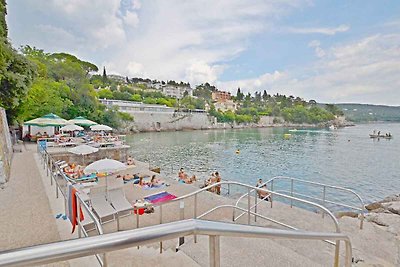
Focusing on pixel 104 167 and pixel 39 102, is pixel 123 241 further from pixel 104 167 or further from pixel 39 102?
pixel 39 102

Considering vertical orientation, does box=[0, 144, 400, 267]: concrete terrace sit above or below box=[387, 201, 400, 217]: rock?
above

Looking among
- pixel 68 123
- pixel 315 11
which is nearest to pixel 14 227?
pixel 68 123

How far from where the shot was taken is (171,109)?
Answer: 76.7 m

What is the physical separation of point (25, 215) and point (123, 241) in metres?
6.19

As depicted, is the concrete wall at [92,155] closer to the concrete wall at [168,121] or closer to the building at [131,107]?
the building at [131,107]

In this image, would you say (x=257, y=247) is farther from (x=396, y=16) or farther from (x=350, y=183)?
(x=396, y=16)

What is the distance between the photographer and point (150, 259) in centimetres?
389

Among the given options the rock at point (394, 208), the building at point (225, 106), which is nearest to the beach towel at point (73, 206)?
the rock at point (394, 208)

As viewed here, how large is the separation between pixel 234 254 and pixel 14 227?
4.58 m

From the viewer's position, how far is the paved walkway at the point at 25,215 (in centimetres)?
464

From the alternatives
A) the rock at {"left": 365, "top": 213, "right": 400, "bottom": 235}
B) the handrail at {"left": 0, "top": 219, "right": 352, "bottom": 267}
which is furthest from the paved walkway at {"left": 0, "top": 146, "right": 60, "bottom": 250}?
the rock at {"left": 365, "top": 213, "right": 400, "bottom": 235}

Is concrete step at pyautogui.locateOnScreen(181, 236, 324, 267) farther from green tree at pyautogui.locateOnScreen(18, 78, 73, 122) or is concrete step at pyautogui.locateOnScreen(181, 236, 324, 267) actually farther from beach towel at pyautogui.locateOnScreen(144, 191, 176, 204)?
green tree at pyautogui.locateOnScreen(18, 78, 73, 122)

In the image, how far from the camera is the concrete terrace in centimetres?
376

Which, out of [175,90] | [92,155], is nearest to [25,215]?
[92,155]
